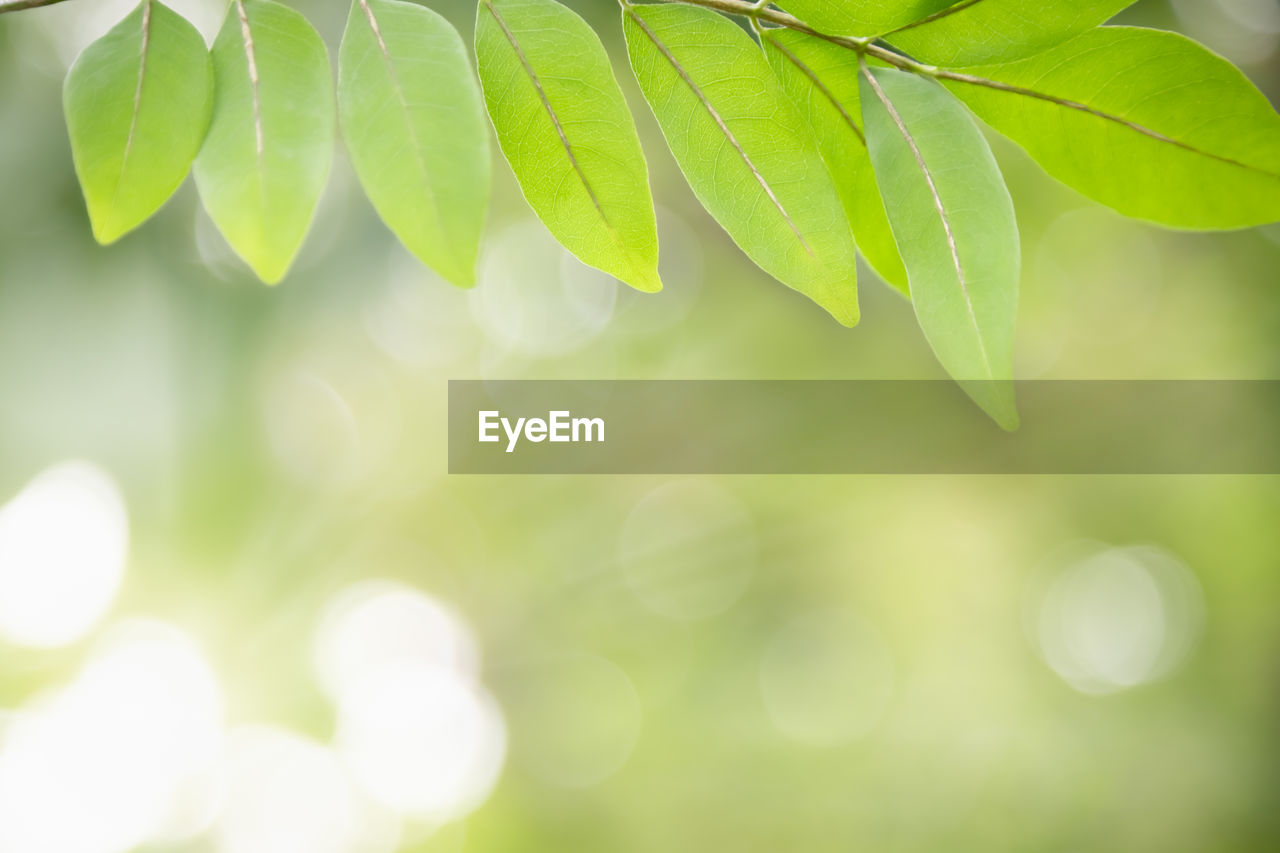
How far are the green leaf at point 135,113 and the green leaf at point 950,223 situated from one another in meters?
0.14

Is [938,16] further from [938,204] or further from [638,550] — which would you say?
[638,550]

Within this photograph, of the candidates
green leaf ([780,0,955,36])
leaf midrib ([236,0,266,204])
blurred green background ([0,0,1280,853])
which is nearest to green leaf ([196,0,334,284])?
leaf midrib ([236,0,266,204])

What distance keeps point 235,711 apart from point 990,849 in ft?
6.14

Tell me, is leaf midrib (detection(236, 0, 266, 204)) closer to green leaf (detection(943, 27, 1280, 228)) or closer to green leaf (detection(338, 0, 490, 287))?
green leaf (detection(338, 0, 490, 287))

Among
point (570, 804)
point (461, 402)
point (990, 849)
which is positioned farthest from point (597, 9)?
point (990, 849)

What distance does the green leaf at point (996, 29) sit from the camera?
157mm

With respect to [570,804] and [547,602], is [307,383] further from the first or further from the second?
[570,804]

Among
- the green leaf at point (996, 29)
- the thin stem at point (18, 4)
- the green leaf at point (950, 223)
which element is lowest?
the green leaf at point (950, 223)

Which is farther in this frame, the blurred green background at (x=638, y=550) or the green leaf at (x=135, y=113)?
the blurred green background at (x=638, y=550)

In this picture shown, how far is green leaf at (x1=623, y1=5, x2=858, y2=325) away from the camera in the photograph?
17 cm

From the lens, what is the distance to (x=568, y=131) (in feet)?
0.56

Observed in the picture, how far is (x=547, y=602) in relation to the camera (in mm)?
1970

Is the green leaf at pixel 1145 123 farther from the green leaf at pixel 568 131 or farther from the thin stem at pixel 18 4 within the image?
the thin stem at pixel 18 4

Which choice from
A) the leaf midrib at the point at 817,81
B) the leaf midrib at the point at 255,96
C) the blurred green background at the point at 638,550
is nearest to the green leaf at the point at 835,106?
the leaf midrib at the point at 817,81
